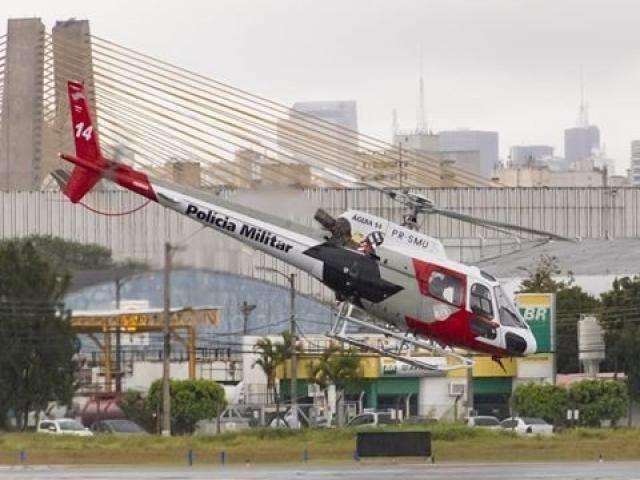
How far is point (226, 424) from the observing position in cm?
9519

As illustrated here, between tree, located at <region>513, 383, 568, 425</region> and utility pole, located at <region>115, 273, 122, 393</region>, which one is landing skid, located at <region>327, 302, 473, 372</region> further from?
tree, located at <region>513, 383, 568, 425</region>

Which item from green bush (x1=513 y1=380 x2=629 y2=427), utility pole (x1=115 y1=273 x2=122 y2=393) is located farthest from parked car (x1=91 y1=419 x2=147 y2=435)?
green bush (x1=513 y1=380 x2=629 y2=427)

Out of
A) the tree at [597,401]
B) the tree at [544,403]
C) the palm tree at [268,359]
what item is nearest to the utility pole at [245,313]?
the palm tree at [268,359]

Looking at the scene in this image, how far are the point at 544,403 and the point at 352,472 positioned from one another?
36.6 metres

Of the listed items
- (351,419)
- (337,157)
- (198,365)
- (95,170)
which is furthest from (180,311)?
(198,365)

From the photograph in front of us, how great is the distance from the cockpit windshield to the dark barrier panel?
11.8m

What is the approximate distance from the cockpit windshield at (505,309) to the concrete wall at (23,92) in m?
58.3

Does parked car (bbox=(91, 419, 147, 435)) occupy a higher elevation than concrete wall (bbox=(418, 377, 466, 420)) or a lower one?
lower

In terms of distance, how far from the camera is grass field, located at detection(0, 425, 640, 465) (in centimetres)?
7275

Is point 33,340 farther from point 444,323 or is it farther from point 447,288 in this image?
point 447,288

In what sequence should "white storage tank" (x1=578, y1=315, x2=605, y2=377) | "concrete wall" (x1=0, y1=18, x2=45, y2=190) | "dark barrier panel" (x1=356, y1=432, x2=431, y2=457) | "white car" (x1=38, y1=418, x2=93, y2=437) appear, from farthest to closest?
"concrete wall" (x1=0, y1=18, x2=45, y2=190) → "white storage tank" (x1=578, y1=315, x2=605, y2=377) → "white car" (x1=38, y1=418, x2=93, y2=437) → "dark barrier panel" (x1=356, y1=432, x2=431, y2=457)

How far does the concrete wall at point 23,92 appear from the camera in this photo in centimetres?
11719

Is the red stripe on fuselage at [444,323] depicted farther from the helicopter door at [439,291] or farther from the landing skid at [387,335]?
the landing skid at [387,335]

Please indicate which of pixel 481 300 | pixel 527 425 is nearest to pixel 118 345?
pixel 527 425
